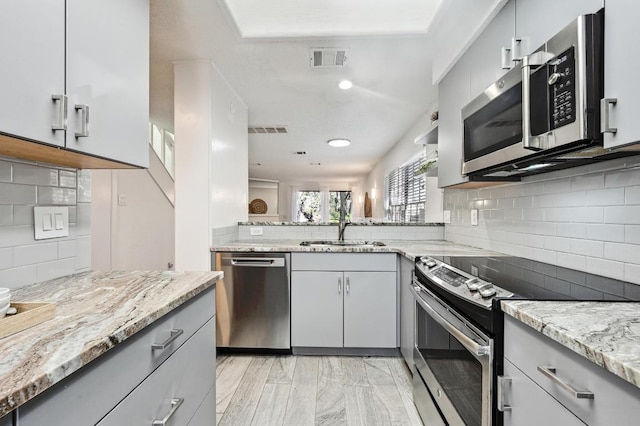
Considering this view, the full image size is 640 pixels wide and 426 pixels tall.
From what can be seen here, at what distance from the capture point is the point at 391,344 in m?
2.51

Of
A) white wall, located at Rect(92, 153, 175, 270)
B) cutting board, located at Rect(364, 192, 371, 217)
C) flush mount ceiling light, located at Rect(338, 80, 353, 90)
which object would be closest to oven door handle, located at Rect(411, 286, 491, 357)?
flush mount ceiling light, located at Rect(338, 80, 353, 90)

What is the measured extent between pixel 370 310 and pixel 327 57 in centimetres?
193

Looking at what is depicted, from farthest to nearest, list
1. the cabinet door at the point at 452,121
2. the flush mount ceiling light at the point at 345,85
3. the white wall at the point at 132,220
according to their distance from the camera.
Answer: the white wall at the point at 132,220 → the flush mount ceiling light at the point at 345,85 → the cabinet door at the point at 452,121

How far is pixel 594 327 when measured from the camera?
739mm

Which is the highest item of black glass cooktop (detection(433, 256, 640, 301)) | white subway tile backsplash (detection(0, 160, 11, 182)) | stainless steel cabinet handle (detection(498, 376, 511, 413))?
white subway tile backsplash (detection(0, 160, 11, 182))

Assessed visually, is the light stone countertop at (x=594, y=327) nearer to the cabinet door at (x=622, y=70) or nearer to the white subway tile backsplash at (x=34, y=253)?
the cabinet door at (x=622, y=70)

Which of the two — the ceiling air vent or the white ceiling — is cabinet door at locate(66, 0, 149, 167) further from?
the ceiling air vent

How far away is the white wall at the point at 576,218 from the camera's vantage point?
3.97 ft

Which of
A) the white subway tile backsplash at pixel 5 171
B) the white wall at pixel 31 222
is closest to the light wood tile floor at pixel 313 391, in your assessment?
the white wall at pixel 31 222

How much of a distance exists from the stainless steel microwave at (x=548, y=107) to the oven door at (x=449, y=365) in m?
→ 0.68

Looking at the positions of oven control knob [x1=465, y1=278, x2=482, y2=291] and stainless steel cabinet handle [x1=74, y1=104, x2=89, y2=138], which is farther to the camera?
oven control knob [x1=465, y1=278, x2=482, y2=291]

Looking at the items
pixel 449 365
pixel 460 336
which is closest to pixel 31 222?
pixel 460 336

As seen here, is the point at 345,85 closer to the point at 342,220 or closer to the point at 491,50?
the point at 342,220

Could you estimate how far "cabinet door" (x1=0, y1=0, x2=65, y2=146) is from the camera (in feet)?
2.46
